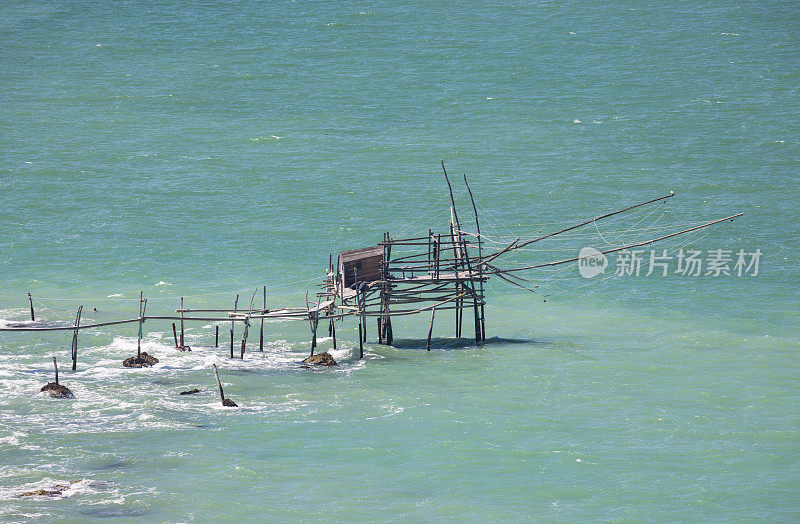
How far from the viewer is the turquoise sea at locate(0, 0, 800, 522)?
93.9 ft

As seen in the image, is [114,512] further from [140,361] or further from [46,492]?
[140,361]

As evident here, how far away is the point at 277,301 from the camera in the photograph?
51469 millimetres

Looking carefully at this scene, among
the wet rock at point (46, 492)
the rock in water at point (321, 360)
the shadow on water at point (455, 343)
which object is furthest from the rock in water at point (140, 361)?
the wet rock at point (46, 492)

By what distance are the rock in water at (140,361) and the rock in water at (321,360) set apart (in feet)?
20.7

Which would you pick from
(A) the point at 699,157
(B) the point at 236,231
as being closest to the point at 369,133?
(B) the point at 236,231

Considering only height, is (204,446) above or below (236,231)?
below

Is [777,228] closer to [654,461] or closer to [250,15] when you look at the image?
[654,461]

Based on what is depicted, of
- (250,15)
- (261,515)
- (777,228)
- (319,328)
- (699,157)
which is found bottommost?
(261,515)

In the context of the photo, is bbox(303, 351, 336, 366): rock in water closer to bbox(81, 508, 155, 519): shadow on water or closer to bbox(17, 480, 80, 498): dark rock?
bbox(17, 480, 80, 498): dark rock

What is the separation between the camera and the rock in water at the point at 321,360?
3959 cm

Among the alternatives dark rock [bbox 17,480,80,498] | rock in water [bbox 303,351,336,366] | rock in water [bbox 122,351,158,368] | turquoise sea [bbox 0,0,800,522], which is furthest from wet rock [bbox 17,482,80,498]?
rock in water [bbox 303,351,336,366]

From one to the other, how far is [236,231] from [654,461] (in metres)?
41.3

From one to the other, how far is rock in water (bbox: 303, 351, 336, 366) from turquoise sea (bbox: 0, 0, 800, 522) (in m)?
0.95

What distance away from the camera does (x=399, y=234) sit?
64.0m
